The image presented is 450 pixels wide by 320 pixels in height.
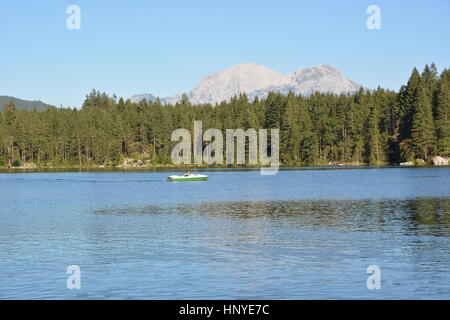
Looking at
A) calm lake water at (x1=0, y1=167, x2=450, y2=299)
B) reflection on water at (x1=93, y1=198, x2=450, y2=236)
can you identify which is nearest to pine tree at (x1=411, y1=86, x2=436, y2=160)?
calm lake water at (x1=0, y1=167, x2=450, y2=299)

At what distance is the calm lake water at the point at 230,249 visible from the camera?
25.7 m

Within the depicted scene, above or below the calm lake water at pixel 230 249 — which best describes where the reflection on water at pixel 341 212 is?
above

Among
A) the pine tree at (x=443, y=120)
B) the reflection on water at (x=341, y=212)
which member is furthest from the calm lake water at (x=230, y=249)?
the pine tree at (x=443, y=120)

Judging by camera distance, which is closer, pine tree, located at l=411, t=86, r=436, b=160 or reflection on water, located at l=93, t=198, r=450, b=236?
reflection on water, located at l=93, t=198, r=450, b=236

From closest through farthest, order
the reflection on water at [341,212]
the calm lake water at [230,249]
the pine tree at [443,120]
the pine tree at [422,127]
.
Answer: the calm lake water at [230,249] < the reflection on water at [341,212] < the pine tree at [422,127] < the pine tree at [443,120]

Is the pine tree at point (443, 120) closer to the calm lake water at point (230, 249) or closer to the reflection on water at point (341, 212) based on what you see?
the calm lake water at point (230, 249)

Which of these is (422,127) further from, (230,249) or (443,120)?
(230,249)

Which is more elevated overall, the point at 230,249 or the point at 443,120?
the point at 443,120

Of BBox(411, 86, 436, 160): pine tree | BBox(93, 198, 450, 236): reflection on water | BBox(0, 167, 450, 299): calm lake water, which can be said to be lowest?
BBox(0, 167, 450, 299): calm lake water

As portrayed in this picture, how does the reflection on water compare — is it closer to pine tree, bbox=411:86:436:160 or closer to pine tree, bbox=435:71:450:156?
pine tree, bbox=411:86:436:160

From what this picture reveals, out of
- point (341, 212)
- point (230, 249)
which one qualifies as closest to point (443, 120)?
point (341, 212)

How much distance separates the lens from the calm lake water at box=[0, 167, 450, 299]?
2566cm

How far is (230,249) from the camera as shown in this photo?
117ft
